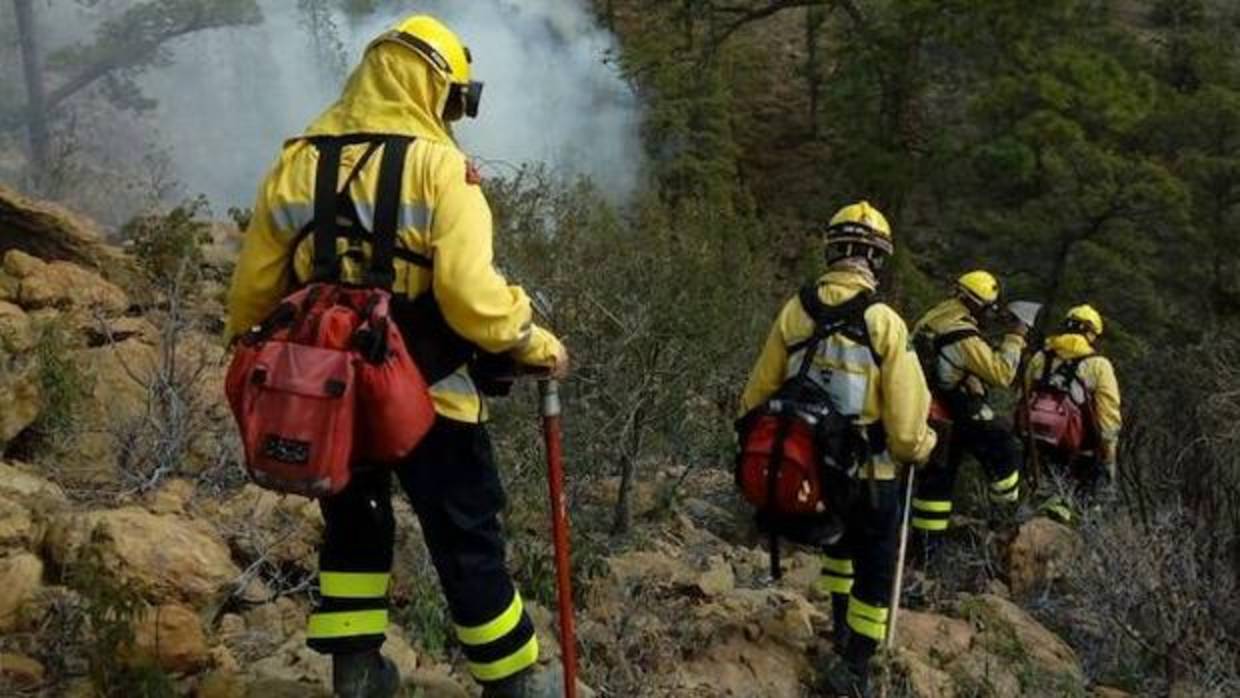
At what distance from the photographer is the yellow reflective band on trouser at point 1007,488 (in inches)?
282

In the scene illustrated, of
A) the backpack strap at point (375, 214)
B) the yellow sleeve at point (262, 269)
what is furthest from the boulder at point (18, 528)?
the backpack strap at point (375, 214)

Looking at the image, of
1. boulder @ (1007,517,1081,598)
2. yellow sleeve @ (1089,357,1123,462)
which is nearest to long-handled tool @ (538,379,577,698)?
boulder @ (1007,517,1081,598)

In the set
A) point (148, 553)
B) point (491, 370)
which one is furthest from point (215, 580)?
point (491, 370)

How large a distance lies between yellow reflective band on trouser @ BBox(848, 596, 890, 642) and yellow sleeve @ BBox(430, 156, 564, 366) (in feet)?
7.32

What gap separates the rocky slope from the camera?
325cm

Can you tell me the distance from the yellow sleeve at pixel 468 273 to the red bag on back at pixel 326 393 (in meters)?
0.14

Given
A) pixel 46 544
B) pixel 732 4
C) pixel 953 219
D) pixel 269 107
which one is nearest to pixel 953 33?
pixel 953 219

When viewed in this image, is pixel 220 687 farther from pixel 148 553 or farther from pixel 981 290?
pixel 981 290

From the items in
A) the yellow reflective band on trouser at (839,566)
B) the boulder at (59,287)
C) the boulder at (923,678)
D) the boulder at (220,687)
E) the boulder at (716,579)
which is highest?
the boulder at (59,287)

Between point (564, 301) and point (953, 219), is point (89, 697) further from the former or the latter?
point (953, 219)

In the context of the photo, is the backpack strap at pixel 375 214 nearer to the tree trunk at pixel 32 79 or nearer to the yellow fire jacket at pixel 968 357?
the yellow fire jacket at pixel 968 357

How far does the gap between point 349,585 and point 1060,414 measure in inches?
239

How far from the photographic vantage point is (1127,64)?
65.2ft

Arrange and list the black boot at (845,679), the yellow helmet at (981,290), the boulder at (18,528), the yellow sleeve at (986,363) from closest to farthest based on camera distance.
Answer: the boulder at (18,528)
the black boot at (845,679)
the yellow sleeve at (986,363)
the yellow helmet at (981,290)
